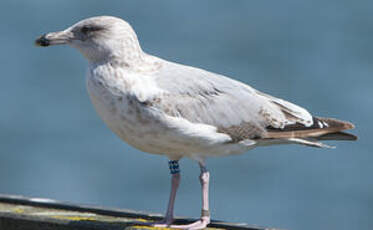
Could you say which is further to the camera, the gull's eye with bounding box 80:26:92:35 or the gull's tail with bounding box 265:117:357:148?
the gull's tail with bounding box 265:117:357:148

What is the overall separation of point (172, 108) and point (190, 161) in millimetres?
14180

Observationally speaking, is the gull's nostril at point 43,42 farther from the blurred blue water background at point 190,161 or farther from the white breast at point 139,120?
the blurred blue water background at point 190,161

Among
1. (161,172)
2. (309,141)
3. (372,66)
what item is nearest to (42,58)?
(161,172)

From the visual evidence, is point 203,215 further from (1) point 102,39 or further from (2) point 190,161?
(2) point 190,161

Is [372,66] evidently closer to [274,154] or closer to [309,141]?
[274,154]

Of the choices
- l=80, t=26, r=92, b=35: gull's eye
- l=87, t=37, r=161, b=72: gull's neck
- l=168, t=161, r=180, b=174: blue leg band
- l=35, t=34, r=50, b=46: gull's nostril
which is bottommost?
l=168, t=161, r=180, b=174: blue leg band

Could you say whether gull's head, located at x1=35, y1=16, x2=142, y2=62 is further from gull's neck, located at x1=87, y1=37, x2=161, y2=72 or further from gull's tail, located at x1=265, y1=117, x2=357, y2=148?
gull's tail, located at x1=265, y1=117, x2=357, y2=148

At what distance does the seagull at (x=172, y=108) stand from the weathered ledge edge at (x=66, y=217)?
0.26 meters

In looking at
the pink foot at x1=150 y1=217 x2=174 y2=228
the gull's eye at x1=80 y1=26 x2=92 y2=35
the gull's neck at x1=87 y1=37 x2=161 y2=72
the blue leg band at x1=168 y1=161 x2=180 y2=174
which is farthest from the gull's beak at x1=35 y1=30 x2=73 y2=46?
the pink foot at x1=150 y1=217 x2=174 y2=228

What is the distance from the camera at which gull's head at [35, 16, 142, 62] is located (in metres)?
6.79

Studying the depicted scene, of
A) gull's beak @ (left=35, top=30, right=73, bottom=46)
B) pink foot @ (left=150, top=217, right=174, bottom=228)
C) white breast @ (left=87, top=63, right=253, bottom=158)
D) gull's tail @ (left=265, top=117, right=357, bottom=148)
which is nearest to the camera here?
white breast @ (left=87, top=63, right=253, bottom=158)

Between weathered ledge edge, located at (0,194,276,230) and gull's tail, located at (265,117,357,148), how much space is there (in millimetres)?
817

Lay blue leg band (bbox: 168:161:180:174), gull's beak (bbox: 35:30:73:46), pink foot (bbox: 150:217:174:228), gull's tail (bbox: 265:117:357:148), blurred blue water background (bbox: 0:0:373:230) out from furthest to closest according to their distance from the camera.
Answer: blurred blue water background (bbox: 0:0:373:230) → gull's tail (bbox: 265:117:357:148) → blue leg band (bbox: 168:161:180:174) → gull's beak (bbox: 35:30:73:46) → pink foot (bbox: 150:217:174:228)

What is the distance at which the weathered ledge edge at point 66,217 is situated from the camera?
6.54m
